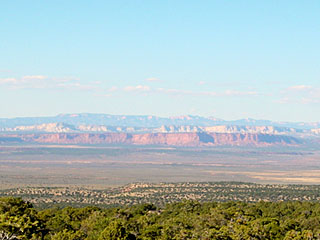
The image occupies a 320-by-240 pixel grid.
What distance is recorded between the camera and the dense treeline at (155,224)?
39125 millimetres

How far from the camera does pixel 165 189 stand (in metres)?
115

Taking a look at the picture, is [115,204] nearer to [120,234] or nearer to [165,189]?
[165,189]

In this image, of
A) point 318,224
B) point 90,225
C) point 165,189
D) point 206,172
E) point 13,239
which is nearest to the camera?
point 13,239

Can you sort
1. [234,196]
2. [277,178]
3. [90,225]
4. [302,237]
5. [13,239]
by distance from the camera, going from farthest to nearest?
[277,178]
[234,196]
[90,225]
[302,237]
[13,239]

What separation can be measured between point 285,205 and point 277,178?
9912 centimetres

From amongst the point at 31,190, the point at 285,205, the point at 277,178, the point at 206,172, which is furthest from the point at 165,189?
the point at 206,172

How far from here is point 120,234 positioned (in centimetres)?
3884

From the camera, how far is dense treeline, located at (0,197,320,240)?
39.1m

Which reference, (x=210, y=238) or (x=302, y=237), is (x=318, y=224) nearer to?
(x=302, y=237)

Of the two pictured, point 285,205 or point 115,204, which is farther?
point 115,204

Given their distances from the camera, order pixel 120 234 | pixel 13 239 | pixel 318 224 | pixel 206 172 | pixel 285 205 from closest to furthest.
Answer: pixel 13 239 < pixel 120 234 < pixel 318 224 < pixel 285 205 < pixel 206 172

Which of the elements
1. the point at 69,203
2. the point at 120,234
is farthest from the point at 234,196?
the point at 120,234

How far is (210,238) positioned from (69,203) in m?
52.9

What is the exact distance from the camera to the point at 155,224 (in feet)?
164
